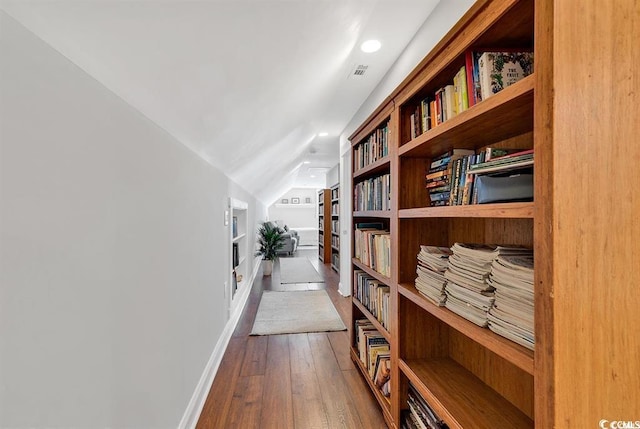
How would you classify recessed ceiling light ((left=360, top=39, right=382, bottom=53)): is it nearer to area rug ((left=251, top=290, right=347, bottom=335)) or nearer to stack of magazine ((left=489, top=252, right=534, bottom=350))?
stack of magazine ((left=489, top=252, right=534, bottom=350))

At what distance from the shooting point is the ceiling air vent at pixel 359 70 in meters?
2.19

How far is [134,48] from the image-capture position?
790 mm

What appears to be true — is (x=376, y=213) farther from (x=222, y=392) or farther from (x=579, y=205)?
(x=222, y=392)

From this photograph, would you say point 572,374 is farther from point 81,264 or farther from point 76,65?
point 76,65

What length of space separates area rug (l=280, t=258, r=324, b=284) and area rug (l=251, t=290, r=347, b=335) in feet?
2.66

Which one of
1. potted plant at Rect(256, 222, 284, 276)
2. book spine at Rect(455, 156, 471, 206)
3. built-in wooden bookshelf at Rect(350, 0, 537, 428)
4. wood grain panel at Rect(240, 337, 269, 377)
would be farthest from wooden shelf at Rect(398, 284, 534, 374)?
potted plant at Rect(256, 222, 284, 276)

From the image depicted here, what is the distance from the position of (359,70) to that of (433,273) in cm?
169

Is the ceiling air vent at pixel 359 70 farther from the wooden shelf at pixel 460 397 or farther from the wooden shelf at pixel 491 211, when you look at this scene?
the wooden shelf at pixel 460 397

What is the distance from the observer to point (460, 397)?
1.22m

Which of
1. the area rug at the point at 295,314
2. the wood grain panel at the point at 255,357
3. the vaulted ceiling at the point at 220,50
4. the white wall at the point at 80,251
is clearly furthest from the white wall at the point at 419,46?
the wood grain panel at the point at 255,357

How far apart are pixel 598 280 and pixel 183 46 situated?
1256 millimetres

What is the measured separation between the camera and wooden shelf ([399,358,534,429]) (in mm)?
1079

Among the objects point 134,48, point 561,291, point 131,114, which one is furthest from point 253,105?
point 561,291

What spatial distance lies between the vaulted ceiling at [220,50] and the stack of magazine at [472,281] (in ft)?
3.57
